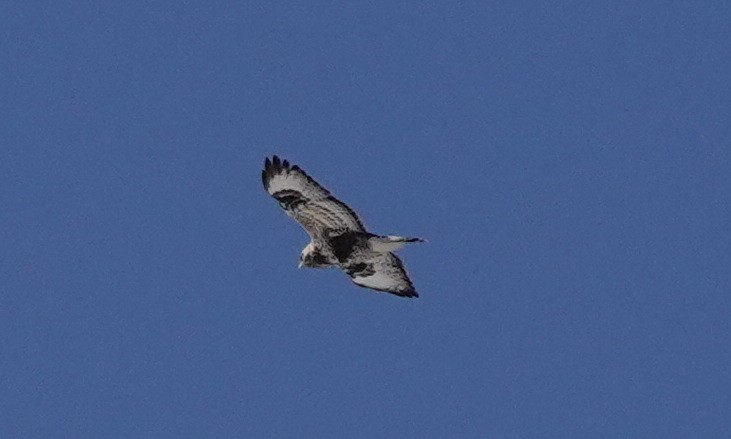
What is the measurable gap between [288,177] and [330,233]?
1.08 metres

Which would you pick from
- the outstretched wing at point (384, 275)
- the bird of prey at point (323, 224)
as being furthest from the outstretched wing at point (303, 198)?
the outstretched wing at point (384, 275)

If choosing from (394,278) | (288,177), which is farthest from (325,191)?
(394,278)

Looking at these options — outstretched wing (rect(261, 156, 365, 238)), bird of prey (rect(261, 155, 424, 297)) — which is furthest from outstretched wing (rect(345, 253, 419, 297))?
outstretched wing (rect(261, 156, 365, 238))

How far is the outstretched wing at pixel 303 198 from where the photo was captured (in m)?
25.9

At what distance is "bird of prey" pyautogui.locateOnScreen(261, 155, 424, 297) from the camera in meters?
26.0

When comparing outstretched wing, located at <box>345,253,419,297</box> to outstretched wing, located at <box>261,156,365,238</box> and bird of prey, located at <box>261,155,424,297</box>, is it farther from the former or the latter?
outstretched wing, located at <box>261,156,365,238</box>

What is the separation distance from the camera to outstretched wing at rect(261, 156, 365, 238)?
85.0 feet

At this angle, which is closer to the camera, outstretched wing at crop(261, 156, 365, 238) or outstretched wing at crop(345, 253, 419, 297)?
outstretched wing at crop(261, 156, 365, 238)

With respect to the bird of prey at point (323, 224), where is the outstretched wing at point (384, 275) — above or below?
above

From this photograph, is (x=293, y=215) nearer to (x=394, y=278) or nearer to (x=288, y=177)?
(x=288, y=177)

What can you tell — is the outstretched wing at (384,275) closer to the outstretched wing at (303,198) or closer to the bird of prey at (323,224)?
the bird of prey at (323,224)

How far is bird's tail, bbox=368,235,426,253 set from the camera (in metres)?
25.8

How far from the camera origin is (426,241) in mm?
25156

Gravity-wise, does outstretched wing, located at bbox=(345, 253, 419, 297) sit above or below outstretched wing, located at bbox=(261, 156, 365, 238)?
above
